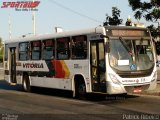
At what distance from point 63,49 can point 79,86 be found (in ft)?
A: 6.30

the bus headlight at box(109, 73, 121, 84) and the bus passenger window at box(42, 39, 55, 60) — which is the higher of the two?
the bus passenger window at box(42, 39, 55, 60)

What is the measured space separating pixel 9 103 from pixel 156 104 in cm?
555

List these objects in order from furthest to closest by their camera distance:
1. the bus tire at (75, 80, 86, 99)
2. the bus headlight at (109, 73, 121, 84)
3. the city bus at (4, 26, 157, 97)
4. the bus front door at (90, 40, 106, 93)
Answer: the bus tire at (75, 80, 86, 99), the bus front door at (90, 40, 106, 93), the city bus at (4, 26, 157, 97), the bus headlight at (109, 73, 121, 84)

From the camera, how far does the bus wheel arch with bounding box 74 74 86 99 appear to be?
17422 mm

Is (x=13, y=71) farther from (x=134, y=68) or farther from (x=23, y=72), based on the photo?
(x=134, y=68)

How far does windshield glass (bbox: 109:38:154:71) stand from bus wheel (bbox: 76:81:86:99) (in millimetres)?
2003

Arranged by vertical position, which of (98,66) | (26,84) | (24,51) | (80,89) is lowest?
(26,84)

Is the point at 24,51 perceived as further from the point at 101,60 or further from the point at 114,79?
the point at 114,79

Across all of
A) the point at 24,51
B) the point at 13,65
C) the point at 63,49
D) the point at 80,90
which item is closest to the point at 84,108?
the point at 80,90

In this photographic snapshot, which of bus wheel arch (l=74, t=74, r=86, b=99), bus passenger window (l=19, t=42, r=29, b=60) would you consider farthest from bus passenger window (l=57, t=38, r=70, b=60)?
bus passenger window (l=19, t=42, r=29, b=60)

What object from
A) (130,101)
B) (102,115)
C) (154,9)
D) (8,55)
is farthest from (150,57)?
(8,55)

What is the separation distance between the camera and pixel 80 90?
17.7m

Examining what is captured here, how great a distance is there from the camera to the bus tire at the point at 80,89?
1742 cm

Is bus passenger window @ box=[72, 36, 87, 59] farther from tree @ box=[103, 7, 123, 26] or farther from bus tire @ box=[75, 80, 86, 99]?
tree @ box=[103, 7, 123, 26]
